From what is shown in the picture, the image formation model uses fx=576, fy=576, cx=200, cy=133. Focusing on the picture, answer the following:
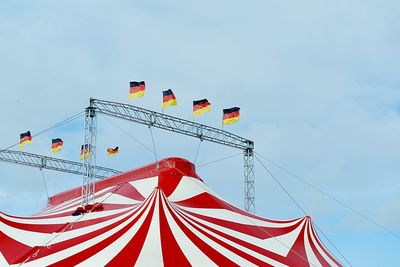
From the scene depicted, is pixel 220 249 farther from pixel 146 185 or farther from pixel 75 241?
pixel 146 185

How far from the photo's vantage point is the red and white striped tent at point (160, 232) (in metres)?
8.09

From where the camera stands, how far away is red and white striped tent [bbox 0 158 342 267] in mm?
8094

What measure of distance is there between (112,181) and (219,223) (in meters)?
3.15

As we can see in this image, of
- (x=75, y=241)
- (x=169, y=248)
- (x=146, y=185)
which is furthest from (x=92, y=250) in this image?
(x=146, y=185)

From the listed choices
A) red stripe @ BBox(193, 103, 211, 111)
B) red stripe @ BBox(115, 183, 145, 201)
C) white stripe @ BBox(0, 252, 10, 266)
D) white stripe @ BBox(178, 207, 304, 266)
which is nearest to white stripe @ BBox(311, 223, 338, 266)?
white stripe @ BBox(178, 207, 304, 266)

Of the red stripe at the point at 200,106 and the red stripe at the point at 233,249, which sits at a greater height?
the red stripe at the point at 200,106

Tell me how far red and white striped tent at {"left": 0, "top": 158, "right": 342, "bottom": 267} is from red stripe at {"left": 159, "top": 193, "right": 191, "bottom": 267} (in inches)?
0.6

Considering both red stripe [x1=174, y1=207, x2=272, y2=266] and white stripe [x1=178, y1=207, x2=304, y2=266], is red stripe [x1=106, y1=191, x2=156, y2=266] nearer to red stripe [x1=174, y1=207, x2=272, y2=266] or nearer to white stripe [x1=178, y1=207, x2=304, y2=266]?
red stripe [x1=174, y1=207, x2=272, y2=266]

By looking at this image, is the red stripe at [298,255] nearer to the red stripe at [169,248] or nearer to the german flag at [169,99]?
the red stripe at [169,248]

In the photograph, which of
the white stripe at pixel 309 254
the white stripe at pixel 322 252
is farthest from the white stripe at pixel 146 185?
the white stripe at pixel 322 252

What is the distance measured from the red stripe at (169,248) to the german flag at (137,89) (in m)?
4.60

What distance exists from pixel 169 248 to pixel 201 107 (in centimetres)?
632

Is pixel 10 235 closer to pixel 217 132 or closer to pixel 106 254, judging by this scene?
pixel 106 254

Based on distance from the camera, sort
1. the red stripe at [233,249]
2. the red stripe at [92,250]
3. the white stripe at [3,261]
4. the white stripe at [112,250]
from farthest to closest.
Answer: the red stripe at [233,249]
the white stripe at [3,261]
the red stripe at [92,250]
the white stripe at [112,250]
